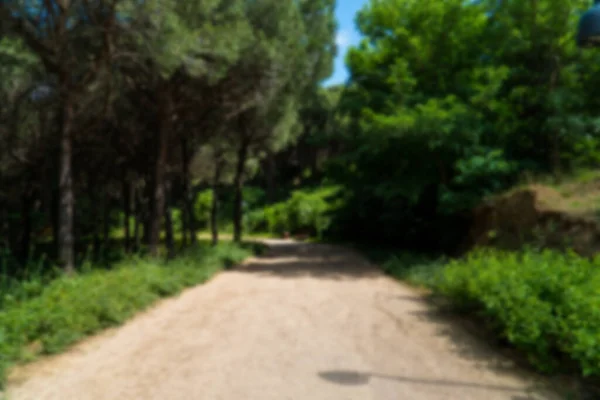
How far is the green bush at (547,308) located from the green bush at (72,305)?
511 cm

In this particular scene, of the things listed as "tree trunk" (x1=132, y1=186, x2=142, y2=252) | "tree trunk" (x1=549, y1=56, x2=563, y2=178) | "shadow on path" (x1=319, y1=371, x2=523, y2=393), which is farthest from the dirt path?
"tree trunk" (x1=132, y1=186, x2=142, y2=252)

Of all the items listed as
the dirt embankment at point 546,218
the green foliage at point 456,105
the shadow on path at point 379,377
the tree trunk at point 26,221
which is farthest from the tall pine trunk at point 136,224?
the shadow on path at point 379,377

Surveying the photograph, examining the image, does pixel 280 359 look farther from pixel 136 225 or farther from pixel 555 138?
pixel 136 225

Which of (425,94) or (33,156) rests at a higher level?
(425,94)

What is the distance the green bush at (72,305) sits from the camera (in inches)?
241

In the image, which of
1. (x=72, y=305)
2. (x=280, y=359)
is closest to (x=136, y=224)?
(x=72, y=305)

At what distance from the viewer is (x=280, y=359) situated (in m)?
5.82

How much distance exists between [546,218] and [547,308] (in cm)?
529

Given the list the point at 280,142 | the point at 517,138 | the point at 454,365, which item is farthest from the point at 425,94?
the point at 454,365

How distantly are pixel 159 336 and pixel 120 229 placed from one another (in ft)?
108

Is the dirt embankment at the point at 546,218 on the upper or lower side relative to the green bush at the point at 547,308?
upper

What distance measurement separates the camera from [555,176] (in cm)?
1241

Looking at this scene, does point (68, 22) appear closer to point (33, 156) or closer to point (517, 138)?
point (33, 156)

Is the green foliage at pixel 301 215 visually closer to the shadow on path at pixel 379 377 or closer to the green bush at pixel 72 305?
the green bush at pixel 72 305
